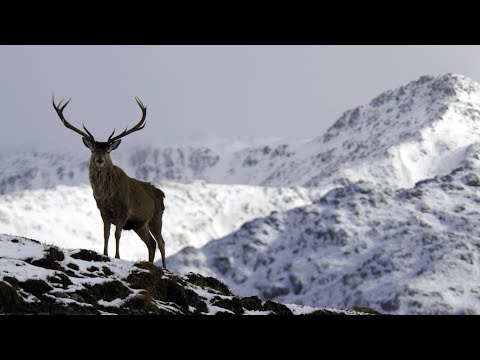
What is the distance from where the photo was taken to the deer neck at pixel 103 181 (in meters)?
21.4

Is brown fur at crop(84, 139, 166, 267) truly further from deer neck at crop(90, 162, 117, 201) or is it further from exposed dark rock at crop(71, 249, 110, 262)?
exposed dark rock at crop(71, 249, 110, 262)

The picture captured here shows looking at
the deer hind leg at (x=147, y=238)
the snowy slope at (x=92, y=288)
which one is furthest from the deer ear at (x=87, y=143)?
the deer hind leg at (x=147, y=238)

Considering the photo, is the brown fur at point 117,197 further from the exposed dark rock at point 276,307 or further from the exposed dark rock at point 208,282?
the exposed dark rock at point 276,307

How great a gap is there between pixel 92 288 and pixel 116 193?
6.36 m

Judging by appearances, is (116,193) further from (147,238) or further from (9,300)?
(9,300)

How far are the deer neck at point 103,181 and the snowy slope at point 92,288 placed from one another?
2.76 m

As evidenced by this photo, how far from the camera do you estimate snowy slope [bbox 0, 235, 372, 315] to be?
14.2m

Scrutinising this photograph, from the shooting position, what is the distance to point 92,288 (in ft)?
51.5

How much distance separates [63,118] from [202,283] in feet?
19.9

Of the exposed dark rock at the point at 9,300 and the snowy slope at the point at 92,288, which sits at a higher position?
the snowy slope at the point at 92,288

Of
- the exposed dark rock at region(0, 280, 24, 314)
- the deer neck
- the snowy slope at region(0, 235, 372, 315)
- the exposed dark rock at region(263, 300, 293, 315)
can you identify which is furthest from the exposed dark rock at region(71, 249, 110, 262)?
the exposed dark rock at region(0, 280, 24, 314)
